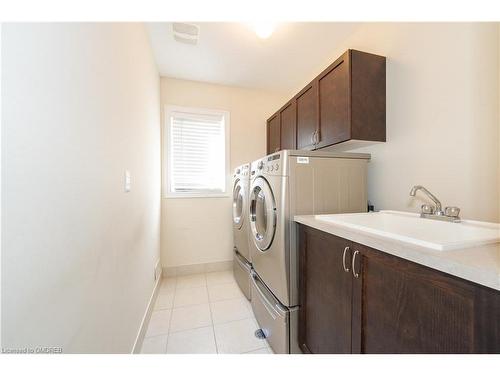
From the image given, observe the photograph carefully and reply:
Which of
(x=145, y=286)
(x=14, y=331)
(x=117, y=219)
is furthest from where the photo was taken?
(x=145, y=286)

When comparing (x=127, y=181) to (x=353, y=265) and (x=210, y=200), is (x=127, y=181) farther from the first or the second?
(x=210, y=200)

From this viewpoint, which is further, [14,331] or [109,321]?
[109,321]

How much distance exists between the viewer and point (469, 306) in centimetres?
50

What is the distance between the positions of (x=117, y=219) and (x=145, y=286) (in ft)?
3.01

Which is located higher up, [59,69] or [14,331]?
[59,69]

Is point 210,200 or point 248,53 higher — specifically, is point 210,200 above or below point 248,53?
below

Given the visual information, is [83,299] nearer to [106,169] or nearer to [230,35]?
[106,169]

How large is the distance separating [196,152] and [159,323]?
1.93m

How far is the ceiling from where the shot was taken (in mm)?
1742

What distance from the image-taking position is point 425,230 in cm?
102

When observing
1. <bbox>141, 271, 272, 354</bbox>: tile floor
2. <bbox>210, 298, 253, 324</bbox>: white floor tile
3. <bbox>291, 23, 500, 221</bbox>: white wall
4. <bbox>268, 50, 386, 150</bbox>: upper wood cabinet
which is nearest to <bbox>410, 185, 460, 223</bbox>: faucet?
<bbox>291, 23, 500, 221</bbox>: white wall

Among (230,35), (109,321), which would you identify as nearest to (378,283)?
(109,321)

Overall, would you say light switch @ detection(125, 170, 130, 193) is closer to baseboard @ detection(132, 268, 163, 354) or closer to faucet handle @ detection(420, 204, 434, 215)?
Answer: baseboard @ detection(132, 268, 163, 354)

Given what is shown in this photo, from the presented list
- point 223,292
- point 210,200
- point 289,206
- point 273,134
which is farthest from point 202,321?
point 273,134
